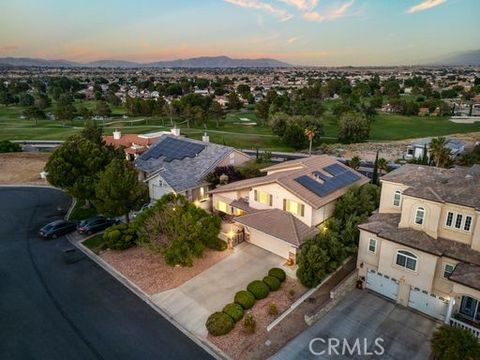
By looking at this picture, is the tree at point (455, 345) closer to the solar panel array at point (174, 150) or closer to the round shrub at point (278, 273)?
the round shrub at point (278, 273)

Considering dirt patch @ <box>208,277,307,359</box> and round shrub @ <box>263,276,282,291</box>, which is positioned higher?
round shrub @ <box>263,276,282,291</box>

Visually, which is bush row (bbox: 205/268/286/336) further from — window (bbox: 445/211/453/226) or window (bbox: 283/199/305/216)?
window (bbox: 445/211/453/226)

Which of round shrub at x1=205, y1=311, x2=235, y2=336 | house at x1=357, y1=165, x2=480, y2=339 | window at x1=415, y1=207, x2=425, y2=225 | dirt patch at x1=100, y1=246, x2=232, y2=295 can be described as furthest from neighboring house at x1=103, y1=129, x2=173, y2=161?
window at x1=415, y1=207, x2=425, y2=225

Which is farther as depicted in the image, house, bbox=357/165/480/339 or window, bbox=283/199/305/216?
window, bbox=283/199/305/216

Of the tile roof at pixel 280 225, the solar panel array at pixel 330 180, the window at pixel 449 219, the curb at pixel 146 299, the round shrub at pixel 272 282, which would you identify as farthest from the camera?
the solar panel array at pixel 330 180

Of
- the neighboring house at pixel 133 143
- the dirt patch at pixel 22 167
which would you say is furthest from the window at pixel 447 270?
the dirt patch at pixel 22 167

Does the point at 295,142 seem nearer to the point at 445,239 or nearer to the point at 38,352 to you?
the point at 445,239

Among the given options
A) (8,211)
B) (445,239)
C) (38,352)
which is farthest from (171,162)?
(445,239)
